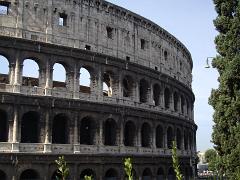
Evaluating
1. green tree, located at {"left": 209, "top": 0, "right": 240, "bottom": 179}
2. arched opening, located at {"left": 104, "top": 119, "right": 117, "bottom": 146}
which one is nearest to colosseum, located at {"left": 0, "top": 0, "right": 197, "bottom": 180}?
arched opening, located at {"left": 104, "top": 119, "right": 117, "bottom": 146}

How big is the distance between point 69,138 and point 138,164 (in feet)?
19.8

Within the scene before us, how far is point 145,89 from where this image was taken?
2755 centimetres

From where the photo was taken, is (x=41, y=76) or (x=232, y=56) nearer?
(x=232, y=56)

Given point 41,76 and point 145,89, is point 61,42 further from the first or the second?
point 145,89

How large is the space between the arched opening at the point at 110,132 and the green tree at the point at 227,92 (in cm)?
867

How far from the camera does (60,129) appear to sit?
22281 mm

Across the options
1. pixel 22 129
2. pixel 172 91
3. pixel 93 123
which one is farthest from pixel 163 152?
pixel 22 129

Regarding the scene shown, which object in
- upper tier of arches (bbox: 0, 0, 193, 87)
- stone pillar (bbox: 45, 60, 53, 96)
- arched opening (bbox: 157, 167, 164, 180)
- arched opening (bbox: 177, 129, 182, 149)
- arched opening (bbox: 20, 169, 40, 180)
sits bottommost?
arched opening (bbox: 157, 167, 164, 180)

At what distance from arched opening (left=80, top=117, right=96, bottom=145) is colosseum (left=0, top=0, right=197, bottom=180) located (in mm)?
64

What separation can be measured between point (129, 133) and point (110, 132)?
1.91 meters

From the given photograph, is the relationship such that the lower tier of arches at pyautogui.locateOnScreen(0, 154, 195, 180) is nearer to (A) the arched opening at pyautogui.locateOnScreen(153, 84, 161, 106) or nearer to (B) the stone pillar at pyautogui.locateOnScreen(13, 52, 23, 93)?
(B) the stone pillar at pyautogui.locateOnScreen(13, 52, 23, 93)

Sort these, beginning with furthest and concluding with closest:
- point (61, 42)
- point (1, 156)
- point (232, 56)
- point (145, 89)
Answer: point (145, 89)
point (61, 42)
point (1, 156)
point (232, 56)

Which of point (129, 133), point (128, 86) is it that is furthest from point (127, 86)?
point (129, 133)

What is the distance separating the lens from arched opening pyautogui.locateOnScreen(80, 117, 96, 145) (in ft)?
75.5
